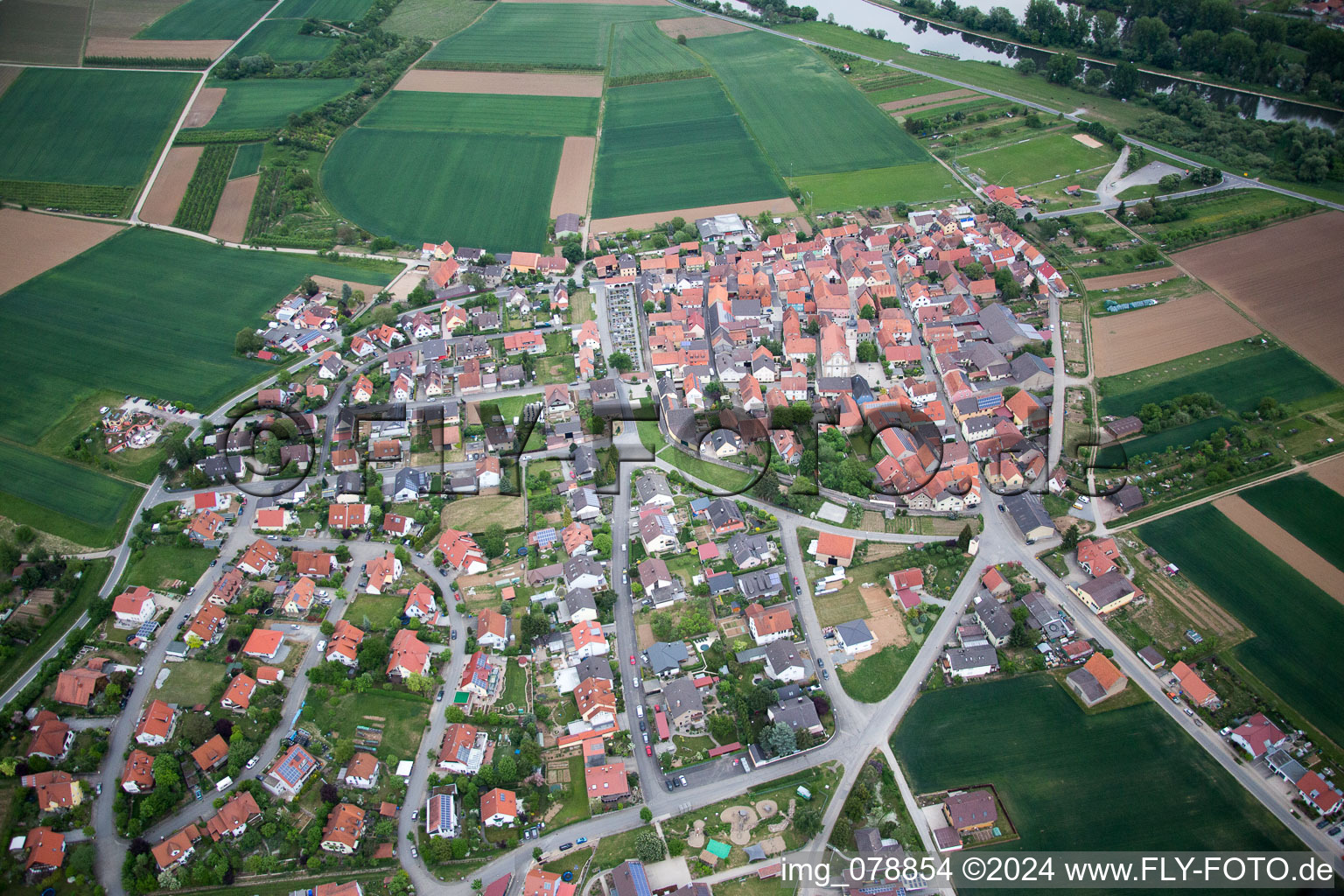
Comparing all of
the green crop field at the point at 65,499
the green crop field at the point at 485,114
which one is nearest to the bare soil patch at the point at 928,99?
the green crop field at the point at 485,114

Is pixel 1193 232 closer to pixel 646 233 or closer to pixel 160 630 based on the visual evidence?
pixel 646 233

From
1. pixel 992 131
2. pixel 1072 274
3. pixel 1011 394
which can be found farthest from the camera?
pixel 992 131

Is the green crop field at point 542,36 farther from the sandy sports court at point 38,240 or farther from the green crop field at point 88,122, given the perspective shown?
the sandy sports court at point 38,240

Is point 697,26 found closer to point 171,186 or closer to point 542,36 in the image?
point 542,36

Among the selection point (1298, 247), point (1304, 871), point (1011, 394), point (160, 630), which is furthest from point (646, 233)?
point (1304, 871)

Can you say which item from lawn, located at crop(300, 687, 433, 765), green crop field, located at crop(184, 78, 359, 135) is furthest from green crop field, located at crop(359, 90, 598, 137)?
lawn, located at crop(300, 687, 433, 765)
